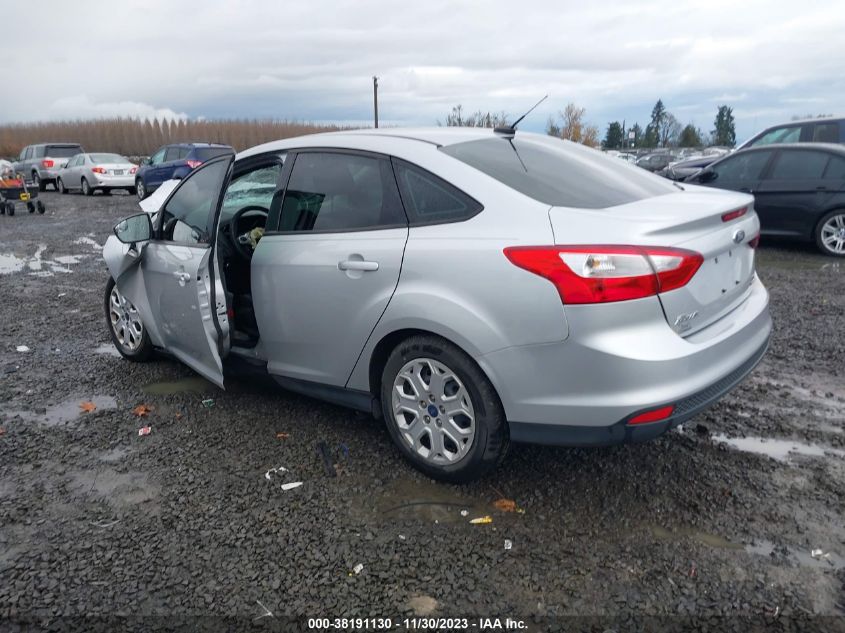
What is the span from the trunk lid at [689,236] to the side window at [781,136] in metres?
10.0

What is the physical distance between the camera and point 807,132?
1212cm

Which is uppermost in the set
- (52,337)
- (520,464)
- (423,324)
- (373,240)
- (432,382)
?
(373,240)

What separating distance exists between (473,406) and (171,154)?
20994 millimetres

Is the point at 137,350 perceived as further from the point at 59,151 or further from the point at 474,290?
the point at 59,151

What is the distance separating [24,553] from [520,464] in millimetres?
2357

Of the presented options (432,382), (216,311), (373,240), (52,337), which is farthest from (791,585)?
(52,337)

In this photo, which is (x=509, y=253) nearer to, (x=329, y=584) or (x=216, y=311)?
(x=329, y=584)

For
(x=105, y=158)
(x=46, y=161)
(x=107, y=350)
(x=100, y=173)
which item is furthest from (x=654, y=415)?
(x=46, y=161)

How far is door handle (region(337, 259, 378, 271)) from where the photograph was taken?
346 cm

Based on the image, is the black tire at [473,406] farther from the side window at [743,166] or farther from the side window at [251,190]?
the side window at [743,166]

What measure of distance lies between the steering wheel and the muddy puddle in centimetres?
135

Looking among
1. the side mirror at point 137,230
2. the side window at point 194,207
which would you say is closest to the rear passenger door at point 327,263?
the side window at point 194,207

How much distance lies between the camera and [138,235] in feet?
15.9

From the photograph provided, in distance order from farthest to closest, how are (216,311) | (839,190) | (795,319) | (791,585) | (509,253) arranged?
(839,190)
(795,319)
(216,311)
(509,253)
(791,585)
